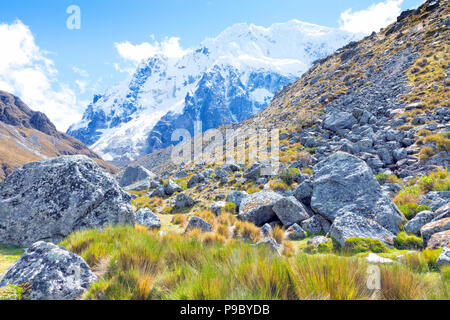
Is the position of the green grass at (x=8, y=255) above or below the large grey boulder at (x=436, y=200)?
below

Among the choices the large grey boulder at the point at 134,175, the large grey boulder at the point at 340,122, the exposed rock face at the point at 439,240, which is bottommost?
the exposed rock face at the point at 439,240

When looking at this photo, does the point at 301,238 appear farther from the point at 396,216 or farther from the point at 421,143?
the point at 421,143

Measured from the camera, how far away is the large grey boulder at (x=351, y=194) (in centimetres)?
553

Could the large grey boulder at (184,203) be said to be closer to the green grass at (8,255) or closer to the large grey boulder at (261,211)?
the large grey boulder at (261,211)

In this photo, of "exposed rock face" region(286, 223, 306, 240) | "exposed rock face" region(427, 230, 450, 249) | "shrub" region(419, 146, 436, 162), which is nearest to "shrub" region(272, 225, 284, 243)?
"exposed rock face" region(286, 223, 306, 240)

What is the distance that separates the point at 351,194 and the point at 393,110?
12627mm

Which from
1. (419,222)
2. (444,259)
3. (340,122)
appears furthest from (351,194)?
(340,122)

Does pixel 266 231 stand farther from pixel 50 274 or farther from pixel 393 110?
pixel 393 110

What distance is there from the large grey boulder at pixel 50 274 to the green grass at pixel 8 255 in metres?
1.50

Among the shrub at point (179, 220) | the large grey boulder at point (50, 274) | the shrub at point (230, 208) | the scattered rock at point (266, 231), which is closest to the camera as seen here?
the large grey boulder at point (50, 274)

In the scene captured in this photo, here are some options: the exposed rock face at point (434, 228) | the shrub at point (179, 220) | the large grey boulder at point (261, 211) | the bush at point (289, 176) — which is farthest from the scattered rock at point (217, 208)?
the exposed rock face at point (434, 228)

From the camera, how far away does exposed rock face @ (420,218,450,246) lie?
166 inches

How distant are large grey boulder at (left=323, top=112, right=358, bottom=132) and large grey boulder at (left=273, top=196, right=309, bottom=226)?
11.3 metres
